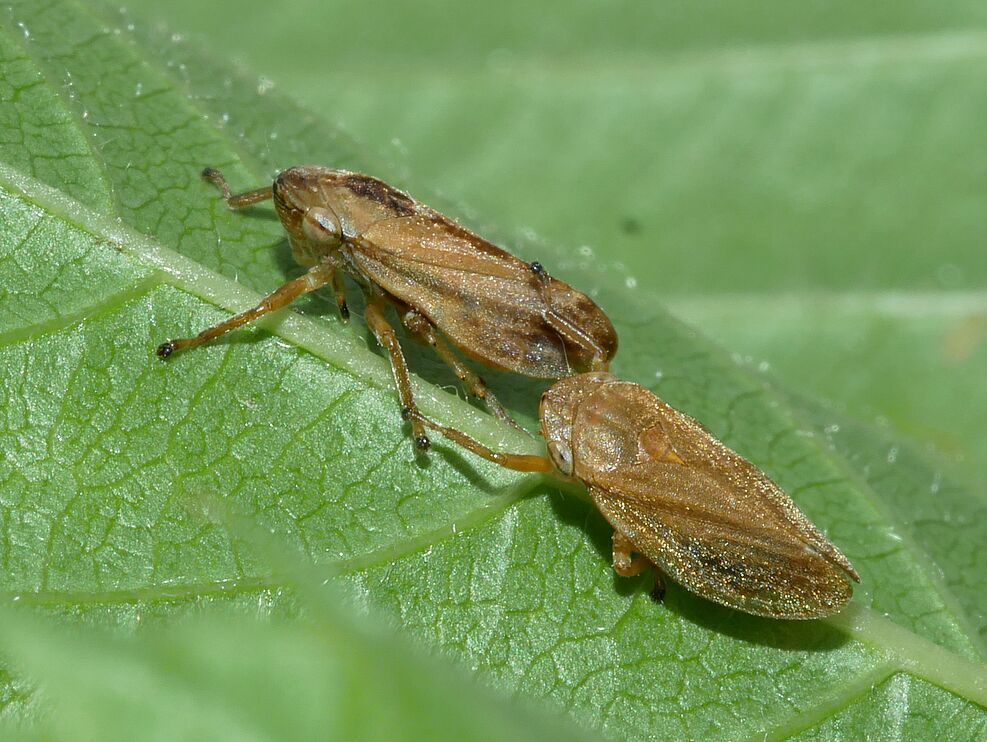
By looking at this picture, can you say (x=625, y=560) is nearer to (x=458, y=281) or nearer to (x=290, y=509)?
(x=290, y=509)

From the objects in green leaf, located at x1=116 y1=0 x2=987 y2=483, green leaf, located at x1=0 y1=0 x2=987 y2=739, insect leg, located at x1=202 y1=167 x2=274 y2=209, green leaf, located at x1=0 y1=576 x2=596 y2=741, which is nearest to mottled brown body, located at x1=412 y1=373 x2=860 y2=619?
green leaf, located at x1=0 y1=0 x2=987 y2=739

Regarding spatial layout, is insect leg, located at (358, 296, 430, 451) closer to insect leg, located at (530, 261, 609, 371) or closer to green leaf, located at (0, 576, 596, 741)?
insect leg, located at (530, 261, 609, 371)

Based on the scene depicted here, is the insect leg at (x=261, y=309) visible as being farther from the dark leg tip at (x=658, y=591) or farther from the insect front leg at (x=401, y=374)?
the dark leg tip at (x=658, y=591)

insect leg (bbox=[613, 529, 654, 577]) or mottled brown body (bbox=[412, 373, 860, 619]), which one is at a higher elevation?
mottled brown body (bbox=[412, 373, 860, 619])

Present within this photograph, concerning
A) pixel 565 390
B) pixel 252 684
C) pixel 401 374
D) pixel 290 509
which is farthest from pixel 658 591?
pixel 252 684

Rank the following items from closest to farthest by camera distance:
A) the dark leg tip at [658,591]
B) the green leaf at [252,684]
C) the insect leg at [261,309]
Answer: the green leaf at [252,684]
the insect leg at [261,309]
the dark leg tip at [658,591]

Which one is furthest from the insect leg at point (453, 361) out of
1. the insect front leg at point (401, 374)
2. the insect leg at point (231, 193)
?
the insect leg at point (231, 193)
